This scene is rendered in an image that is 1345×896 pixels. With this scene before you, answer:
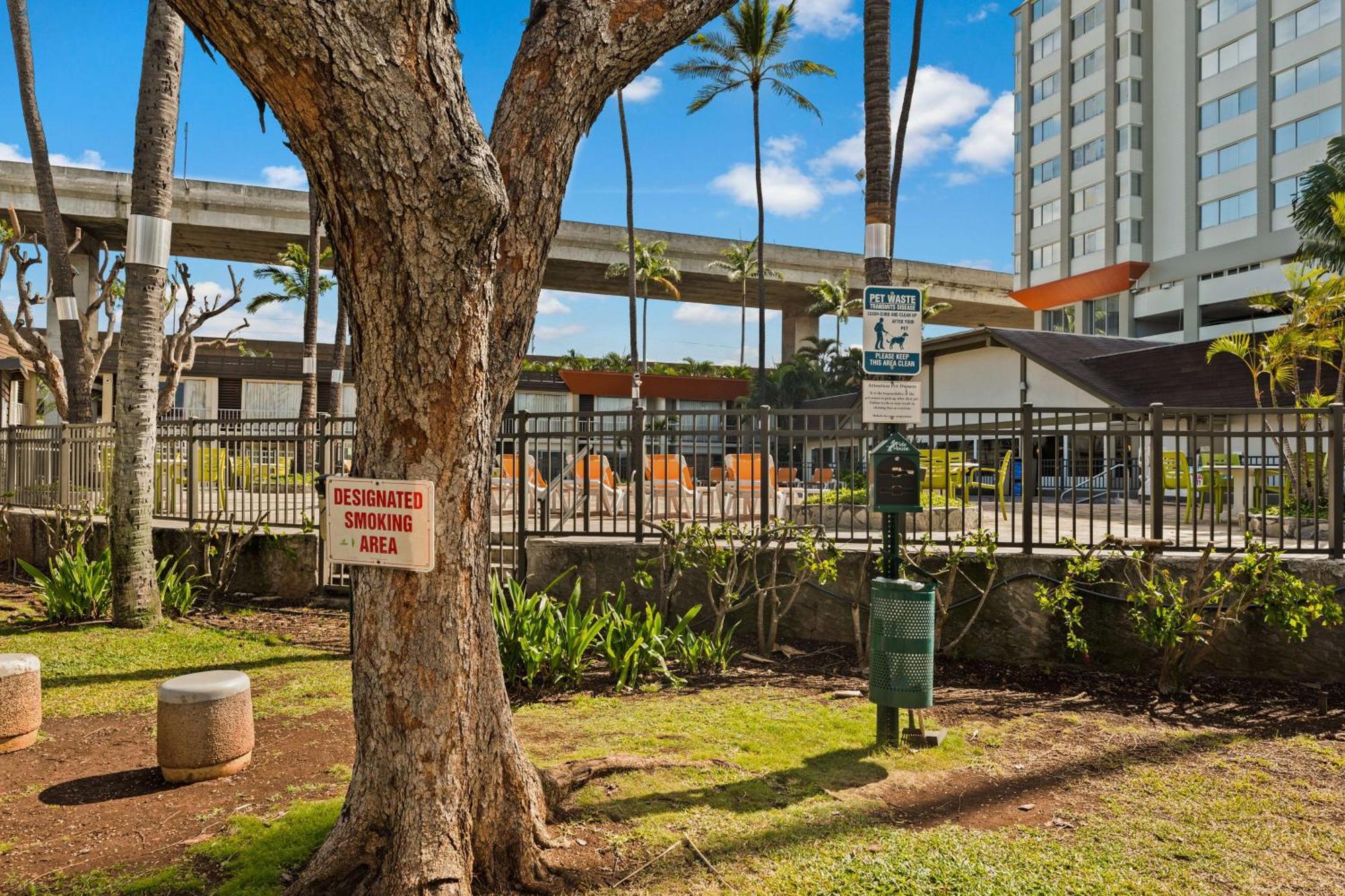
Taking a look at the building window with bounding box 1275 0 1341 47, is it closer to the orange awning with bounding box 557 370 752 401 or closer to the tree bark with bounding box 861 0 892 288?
the orange awning with bounding box 557 370 752 401

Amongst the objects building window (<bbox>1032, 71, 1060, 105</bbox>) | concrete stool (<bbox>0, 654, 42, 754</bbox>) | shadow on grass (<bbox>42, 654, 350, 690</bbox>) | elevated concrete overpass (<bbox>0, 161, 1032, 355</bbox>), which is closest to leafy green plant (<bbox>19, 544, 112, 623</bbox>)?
shadow on grass (<bbox>42, 654, 350, 690</bbox>)

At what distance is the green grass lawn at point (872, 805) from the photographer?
3861mm

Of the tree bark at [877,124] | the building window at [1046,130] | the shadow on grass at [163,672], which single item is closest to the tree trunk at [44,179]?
the shadow on grass at [163,672]

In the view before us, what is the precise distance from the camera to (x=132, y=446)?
28.2 ft

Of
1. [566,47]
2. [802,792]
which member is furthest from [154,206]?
[802,792]

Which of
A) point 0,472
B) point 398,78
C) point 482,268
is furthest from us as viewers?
point 0,472

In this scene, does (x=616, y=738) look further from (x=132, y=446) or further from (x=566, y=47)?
(x=132, y=446)

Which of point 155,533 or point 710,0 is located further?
point 155,533

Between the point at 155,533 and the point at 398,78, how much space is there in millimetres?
9695

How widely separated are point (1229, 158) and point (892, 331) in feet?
157

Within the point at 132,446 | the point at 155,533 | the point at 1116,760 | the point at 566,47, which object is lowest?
the point at 1116,760

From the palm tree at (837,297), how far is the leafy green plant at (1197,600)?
40.7 m

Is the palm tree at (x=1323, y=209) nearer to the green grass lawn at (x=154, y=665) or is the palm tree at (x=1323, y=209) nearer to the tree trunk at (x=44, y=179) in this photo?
the green grass lawn at (x=154, y=665)

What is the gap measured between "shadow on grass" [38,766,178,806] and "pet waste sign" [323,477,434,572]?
245cm
